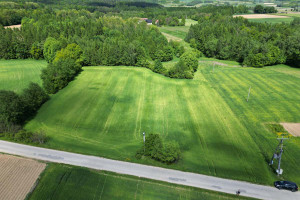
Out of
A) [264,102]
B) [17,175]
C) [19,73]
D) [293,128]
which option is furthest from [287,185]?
[19,73]

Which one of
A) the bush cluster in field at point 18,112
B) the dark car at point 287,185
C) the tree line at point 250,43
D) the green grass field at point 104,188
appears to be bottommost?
the green grass field at point 104,188

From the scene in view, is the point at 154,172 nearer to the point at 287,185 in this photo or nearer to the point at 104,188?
the point at 104,188

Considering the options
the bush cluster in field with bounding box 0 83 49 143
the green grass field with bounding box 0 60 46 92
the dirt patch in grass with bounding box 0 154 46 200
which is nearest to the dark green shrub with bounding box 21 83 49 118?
the bush cluster in field with bounding box 0 83 49 143

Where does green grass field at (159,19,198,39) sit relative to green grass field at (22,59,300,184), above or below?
above

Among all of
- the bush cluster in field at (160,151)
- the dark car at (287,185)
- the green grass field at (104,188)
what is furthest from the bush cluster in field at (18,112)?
the dark car at (287,185)

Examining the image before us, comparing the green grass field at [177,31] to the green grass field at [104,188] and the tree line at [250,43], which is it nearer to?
the tree line at [250,43]

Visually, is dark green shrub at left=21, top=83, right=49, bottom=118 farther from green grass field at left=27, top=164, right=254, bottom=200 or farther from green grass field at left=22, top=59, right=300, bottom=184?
green grass field at left=27, top=164, right=254, bottom=200
